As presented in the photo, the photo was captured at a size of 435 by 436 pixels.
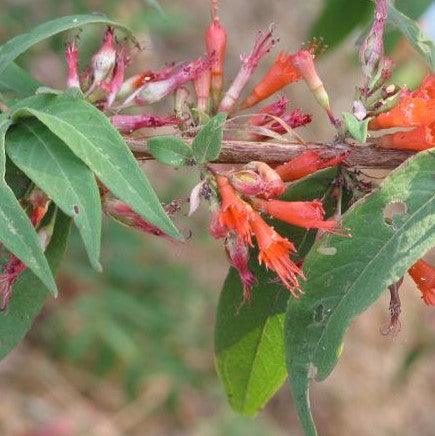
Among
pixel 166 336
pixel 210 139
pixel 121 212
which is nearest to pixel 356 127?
pixel 210 139

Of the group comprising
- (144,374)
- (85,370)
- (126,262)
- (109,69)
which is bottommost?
(85,370)

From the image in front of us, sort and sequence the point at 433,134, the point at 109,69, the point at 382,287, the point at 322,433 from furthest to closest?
the point at 322,433 < the point at 109,69 < the point at 433,134 < the point at 382,287

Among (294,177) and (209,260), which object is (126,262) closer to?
(209,260)

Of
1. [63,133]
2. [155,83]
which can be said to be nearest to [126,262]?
[155,83]

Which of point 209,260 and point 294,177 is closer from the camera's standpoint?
point 294,177

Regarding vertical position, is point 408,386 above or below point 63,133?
below

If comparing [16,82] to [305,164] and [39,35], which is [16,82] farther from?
[305,164]

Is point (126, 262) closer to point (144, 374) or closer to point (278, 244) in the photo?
point (144, 374)

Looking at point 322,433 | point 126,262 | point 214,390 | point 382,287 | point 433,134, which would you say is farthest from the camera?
point 322,433
